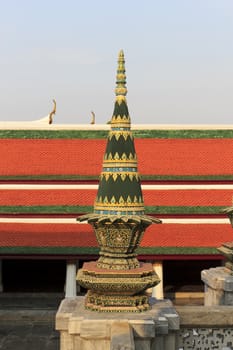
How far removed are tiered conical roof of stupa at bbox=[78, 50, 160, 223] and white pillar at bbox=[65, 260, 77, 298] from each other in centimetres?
1788

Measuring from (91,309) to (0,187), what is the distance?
19930mm

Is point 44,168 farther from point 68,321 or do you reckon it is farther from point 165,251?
point 68,321

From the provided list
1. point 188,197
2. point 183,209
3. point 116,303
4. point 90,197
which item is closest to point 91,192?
point 90,197

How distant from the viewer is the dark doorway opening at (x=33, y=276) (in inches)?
1166

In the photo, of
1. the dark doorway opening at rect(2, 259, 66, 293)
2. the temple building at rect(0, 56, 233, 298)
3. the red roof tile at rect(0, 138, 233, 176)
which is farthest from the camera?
the dark doorway opening at rect(2, 259, 66, 293)

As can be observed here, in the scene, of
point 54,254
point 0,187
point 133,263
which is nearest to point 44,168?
point 0,187

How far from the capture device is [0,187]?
28094 millimetres

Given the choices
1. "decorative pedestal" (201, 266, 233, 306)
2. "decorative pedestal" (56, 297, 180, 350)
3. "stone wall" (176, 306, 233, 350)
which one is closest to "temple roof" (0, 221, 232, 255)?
"decorative pedestal" (201, 266, 233, 306)

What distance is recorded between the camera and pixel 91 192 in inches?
1095

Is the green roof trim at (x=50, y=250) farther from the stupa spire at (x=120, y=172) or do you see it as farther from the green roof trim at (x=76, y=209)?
the stupa spire at (x=120, y=172)

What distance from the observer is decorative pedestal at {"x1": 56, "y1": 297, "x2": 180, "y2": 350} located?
8.37 m
